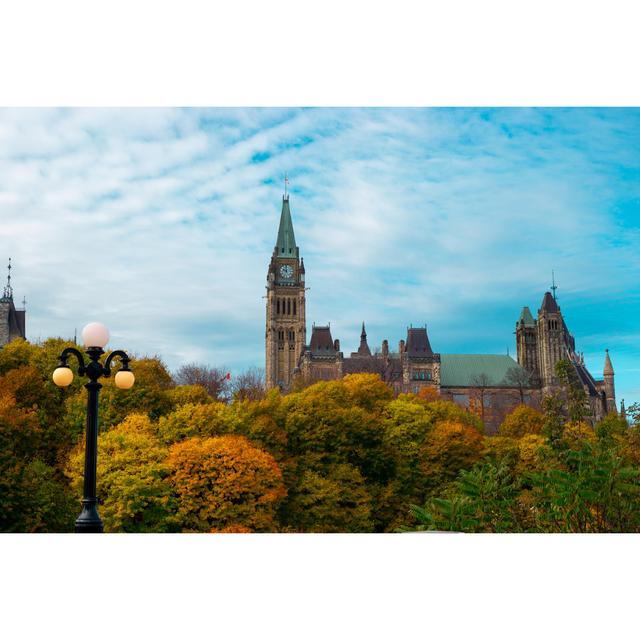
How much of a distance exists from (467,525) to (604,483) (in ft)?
7.41

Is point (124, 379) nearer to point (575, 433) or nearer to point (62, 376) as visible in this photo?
point (62, 376)

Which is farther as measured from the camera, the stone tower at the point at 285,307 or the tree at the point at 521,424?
the stone tower at the point at 285,307

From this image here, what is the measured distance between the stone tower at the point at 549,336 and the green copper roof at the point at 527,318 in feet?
12.3

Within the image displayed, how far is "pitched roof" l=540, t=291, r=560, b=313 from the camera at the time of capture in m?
98.8

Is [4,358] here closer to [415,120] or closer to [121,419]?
[121,419]

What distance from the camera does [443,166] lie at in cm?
3438

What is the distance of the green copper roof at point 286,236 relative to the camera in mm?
113062

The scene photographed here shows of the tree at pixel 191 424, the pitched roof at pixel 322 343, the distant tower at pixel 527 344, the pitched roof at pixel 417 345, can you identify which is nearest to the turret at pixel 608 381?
the distant tower at pixel 527 344

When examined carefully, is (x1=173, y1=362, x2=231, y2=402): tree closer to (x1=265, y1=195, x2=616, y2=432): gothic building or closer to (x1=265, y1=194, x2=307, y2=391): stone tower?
(x1=265, y1=195, x2=616, y2=432): gothic building

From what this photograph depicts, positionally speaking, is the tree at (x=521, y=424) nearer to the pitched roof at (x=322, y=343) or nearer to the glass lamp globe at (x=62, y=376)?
the glass lamp globe at (x=62, y=376)

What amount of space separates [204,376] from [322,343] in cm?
2824

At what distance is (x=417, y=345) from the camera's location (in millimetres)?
92188

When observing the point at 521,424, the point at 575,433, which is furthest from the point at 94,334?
the point at 521,424
